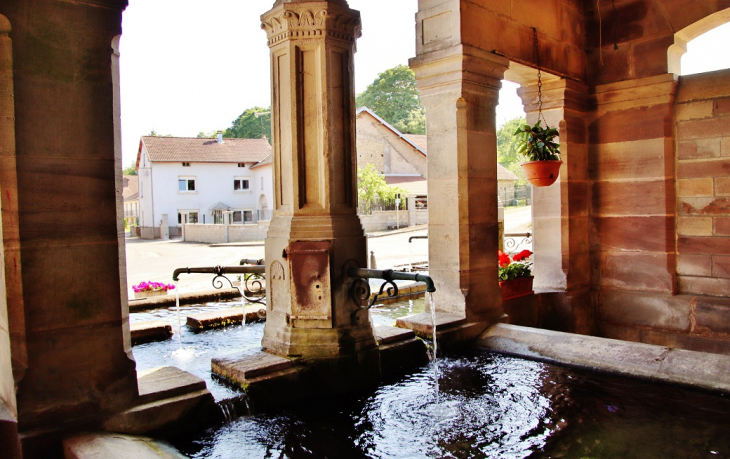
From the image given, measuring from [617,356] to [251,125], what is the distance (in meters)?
47.9

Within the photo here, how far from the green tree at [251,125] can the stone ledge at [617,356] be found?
44.4m

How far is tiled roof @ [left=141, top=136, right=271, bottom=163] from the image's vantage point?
3547 centimetres

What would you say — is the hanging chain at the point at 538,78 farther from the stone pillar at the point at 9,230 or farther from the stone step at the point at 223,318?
the stone pillar at the point at 9,230

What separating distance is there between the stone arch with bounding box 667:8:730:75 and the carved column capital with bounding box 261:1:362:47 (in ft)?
11.8

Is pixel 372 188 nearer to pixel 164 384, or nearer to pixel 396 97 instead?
pixel 396 97

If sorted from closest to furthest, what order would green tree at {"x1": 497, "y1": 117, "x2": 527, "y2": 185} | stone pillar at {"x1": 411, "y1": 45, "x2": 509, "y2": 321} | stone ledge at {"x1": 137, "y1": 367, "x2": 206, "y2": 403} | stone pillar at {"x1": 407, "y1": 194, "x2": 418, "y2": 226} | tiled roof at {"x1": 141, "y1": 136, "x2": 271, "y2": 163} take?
stone ledge at {"x1": 137, "y1": 367, "x2": 206, "y2": 403} < stone pillar at {"x1": 411, "y1": 45, "x2": 509, "y2": 321} < stone pillar at {"x1": 407, "y1": 194, "x2": 418, "y2": 226} < tiled roof at {"x1": 141, "y1": 136, "x2": 271, "y2": 163} < green tree at {"x1": 497, "y1": 117, "x2": 527, "y2": 185}

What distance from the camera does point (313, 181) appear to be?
3.46m

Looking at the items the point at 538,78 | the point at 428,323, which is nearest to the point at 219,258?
the point at 538,78

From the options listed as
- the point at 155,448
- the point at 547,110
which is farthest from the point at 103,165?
the point at 547,110

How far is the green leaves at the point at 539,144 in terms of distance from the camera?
15.4ft

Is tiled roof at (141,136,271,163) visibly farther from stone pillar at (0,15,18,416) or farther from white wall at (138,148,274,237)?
stone pillar at (0,15,18,416)

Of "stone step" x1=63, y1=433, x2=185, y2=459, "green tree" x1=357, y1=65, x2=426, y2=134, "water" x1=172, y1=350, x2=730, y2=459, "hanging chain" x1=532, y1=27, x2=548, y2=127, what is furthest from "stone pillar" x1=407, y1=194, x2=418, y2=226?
"stone step" x1=63, y1=433, x2=185, y2=459

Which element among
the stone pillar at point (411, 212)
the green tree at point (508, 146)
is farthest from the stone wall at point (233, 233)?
the green tree at point (508, 146)

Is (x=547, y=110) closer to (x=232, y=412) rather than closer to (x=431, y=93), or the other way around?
(x=431, y=93)
